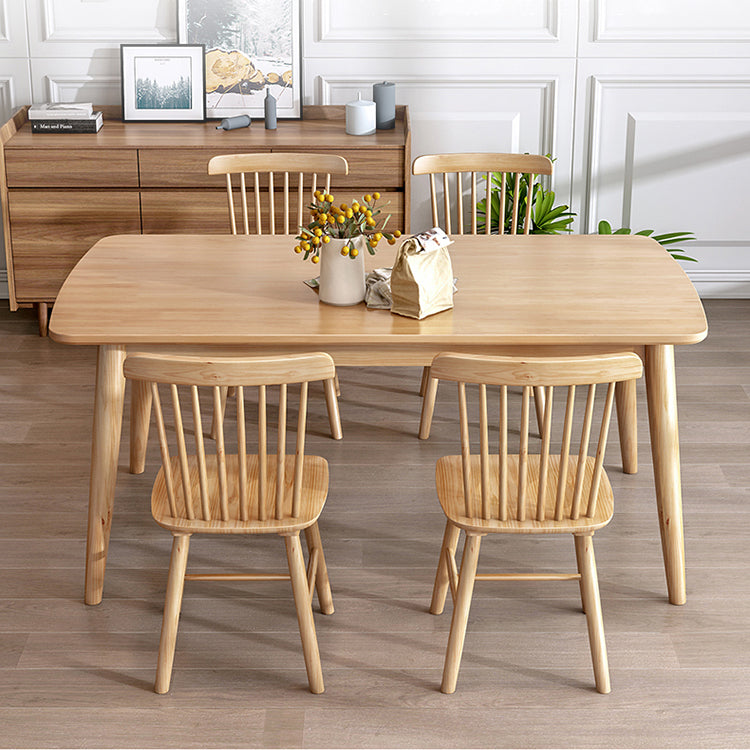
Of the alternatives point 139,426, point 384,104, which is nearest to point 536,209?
point 384,104

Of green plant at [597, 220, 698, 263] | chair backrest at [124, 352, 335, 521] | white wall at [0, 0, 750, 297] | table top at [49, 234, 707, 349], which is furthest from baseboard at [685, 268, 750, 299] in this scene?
chair backrest at [124, 352, 335, 521]

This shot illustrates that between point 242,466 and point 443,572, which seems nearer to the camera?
point 242,466

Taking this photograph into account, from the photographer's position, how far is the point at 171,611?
2.18 metres

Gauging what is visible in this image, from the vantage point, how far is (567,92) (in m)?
4.29

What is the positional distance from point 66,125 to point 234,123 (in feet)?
2.12

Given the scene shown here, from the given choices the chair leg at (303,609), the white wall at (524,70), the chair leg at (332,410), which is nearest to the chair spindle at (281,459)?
the chair leg at (303,609)

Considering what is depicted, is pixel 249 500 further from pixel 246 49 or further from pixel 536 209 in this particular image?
pixel 246 49

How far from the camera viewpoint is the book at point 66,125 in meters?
3.96

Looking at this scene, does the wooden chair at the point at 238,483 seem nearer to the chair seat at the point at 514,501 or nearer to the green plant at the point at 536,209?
the chair seat at the point at 514,501

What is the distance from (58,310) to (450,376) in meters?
1.03

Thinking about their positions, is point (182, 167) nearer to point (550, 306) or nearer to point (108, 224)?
point (108, 224)

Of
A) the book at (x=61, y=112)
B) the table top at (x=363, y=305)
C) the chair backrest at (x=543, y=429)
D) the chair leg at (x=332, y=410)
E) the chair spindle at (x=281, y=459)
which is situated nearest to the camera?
the chair backrest at (x=543, y=429)

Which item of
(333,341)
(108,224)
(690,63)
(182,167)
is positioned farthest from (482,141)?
(333,341)

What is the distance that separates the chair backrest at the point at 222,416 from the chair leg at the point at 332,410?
98 cm
